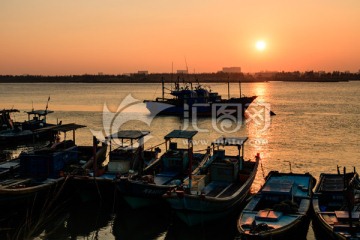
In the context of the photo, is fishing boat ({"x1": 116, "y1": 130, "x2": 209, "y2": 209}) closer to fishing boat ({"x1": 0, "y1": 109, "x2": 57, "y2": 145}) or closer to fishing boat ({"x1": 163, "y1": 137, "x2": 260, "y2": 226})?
fishing boat ({"x1": 163, "y1": 137, "x2": 260, "y2": 226})

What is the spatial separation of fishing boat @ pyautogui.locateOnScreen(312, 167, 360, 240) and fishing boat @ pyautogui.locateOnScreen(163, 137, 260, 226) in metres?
3.81

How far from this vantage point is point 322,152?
41.2m

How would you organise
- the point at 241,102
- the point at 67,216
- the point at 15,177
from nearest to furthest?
the point at 67,216 → the point at 15,177 → the point at 241,102

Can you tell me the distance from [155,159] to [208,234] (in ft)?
29.3

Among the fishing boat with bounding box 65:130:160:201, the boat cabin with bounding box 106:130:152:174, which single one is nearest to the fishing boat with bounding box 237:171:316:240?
the fishing boat with bounding box 65:130:160:201

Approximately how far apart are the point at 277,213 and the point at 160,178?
25.7 feet

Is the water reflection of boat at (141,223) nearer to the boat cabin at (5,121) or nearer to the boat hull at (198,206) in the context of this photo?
the boat hull at (198,206)

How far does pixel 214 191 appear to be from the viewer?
22.7 metres

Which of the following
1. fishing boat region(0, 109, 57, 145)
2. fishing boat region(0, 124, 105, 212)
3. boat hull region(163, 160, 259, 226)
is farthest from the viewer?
fishing boat region(0, 109, 57, 145)

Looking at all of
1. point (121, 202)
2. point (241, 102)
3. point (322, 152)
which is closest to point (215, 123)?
point (241, 102)

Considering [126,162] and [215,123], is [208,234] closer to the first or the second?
[126,162]

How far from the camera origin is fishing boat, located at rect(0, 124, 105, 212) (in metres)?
21.4

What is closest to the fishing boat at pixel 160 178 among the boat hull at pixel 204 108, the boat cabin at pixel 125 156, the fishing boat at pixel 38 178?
the boat cabin at pixel 125 156

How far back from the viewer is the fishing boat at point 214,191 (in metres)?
19.6
